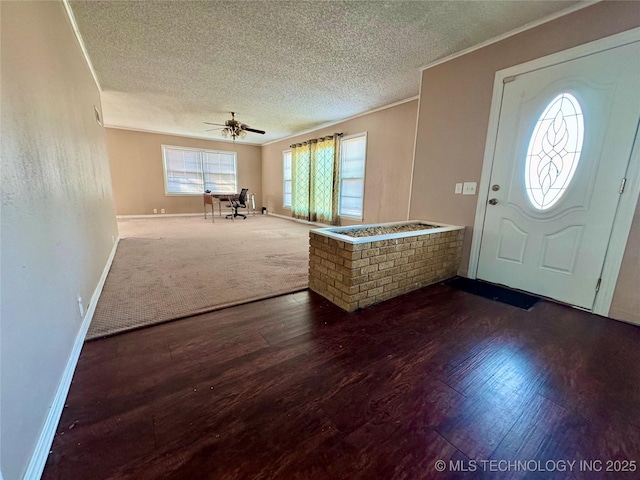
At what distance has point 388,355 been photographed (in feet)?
5.23

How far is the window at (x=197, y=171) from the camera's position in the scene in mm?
7559

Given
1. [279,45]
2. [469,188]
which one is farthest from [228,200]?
[469,188]

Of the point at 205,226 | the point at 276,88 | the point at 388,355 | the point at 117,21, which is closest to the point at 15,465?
the point at 388,355

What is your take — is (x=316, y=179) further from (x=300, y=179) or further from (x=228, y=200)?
(x=228, y=200)

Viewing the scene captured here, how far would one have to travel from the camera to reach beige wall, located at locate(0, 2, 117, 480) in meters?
0.86

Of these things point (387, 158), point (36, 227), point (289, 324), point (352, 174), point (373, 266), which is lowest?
point (289, 324)

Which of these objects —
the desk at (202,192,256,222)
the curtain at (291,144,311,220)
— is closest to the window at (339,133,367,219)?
the curtain at (291,144,311,220)

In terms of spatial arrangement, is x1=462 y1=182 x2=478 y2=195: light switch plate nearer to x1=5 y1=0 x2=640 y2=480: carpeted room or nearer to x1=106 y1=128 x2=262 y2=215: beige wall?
x1=5 y1=0 x2=640 y2=480: carpeted room

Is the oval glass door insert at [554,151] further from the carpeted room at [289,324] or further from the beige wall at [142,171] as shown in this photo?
the beige wall at [142,171]

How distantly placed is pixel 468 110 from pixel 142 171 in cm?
785

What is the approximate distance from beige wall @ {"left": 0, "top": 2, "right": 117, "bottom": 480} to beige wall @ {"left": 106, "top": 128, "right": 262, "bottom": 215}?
18.8 feet

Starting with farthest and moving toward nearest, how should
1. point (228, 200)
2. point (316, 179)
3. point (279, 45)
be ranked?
point (228, 200) → point (316, 179) → point (279, 45)

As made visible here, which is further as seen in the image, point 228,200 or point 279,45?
point 228,200

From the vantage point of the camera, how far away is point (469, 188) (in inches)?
113
